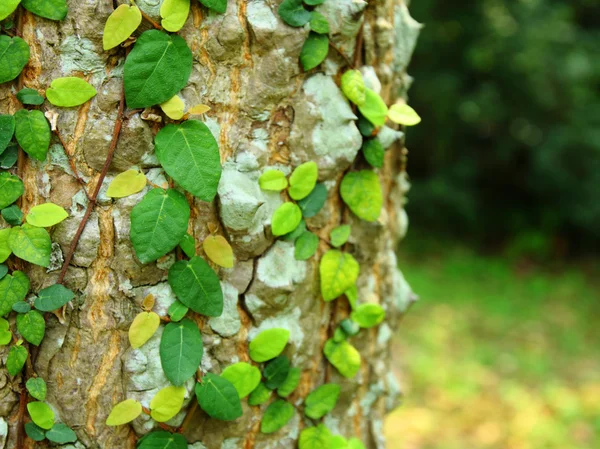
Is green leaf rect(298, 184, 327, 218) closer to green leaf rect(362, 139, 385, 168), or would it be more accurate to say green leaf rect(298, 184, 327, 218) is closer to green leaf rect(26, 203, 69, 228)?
green leaf rect(362, 139, 385, 168)

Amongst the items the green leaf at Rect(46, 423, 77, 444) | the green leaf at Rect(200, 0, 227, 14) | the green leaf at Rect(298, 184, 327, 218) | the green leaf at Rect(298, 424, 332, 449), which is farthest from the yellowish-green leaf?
the green leaf at Rect(298, 424, 332, 449)

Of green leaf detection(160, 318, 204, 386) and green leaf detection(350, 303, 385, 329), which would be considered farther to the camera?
green leaf detection(350, 303, 385, 329)

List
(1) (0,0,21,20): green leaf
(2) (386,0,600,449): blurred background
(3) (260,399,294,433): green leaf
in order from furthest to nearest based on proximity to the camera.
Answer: (2) (386,0,600,449): blurred background
(3) (260,399,294,433): green leaf
(1) (0,0,21,20): green leaf

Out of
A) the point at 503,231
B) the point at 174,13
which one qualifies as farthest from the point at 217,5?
the point at 503,231

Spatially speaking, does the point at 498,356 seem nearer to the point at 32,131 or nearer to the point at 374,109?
the point at 374,109

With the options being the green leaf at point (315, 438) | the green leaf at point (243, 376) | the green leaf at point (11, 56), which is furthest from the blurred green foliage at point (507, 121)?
the green leaf at point (11, 56)

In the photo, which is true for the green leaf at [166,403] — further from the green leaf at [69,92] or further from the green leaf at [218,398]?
the green leaf at [69,92]

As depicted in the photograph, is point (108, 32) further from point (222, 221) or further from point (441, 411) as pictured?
point (441, 411)
